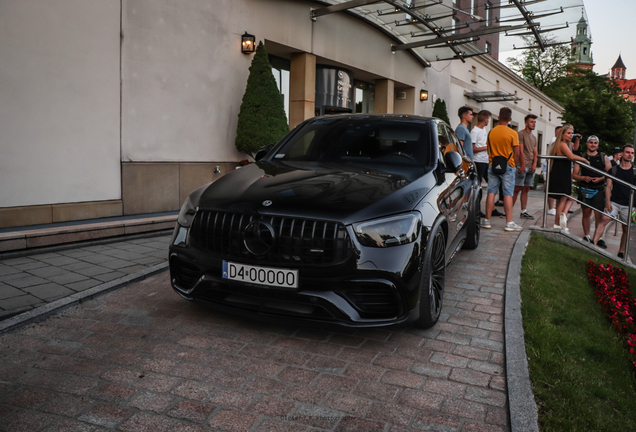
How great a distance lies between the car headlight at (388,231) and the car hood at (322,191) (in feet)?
0.18

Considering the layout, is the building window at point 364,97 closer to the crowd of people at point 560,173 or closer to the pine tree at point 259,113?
the pine tree at point 259,113

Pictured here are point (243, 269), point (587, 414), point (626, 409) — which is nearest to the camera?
point (587, 414)

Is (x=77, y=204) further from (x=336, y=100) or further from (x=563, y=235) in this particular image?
(x=336, y=100)

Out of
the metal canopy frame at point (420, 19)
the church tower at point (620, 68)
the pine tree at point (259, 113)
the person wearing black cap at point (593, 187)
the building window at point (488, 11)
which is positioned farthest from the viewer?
the church tower at point (620, 68)

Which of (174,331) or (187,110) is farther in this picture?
(187,110)

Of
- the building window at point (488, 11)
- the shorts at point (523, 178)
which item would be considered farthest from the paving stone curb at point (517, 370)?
the building window at point (488, 11)

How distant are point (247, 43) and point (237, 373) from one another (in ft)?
29.1

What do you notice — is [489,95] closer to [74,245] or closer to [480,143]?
[480,143]

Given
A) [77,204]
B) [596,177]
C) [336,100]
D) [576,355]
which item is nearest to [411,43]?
[336,100]

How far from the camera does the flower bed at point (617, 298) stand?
459cm

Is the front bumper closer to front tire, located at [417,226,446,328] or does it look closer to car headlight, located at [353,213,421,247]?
car headlight, located at [353,213,421,247]

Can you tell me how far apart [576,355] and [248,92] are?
330 inches

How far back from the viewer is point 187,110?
9805 millimetres

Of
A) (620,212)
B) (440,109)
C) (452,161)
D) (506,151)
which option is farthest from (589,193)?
(440,109)
